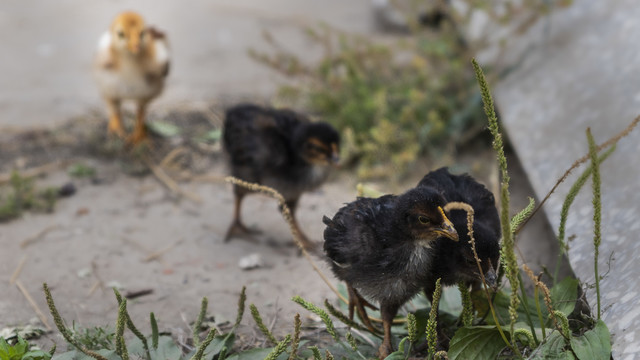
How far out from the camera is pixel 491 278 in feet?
8.98

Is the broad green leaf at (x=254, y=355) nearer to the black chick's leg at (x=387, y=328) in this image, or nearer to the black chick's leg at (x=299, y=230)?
the black chick's leg at (x=387, y=328)

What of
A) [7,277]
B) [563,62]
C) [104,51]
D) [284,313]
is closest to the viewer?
[284,313]

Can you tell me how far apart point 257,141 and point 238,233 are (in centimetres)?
68

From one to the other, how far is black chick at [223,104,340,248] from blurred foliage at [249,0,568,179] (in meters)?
1.01

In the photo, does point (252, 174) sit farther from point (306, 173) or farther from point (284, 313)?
point (284, 313)

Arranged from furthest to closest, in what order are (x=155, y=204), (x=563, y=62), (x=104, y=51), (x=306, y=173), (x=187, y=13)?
(x=187, y=13) < (x=104, y=51) < (x=155, y=204) < (x=563, y=62) < (x=306, y=173)

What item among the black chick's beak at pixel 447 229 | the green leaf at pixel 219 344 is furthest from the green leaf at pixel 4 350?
the black chick's beak at pixel 447 229

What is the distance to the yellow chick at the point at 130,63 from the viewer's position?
5621 millimetres

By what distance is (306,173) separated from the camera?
14.3 feet

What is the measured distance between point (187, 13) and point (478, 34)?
15.2ft

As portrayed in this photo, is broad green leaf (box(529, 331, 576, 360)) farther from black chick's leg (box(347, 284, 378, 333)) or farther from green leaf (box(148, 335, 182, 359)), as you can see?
green leaf (box(148, 335, 182, 359))

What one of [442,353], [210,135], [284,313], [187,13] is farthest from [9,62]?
[442,353]

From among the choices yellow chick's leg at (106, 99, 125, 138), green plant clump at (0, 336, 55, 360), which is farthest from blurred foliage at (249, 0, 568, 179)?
green plant clump at (0, 336, 55, 360)

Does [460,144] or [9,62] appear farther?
[9,62]
